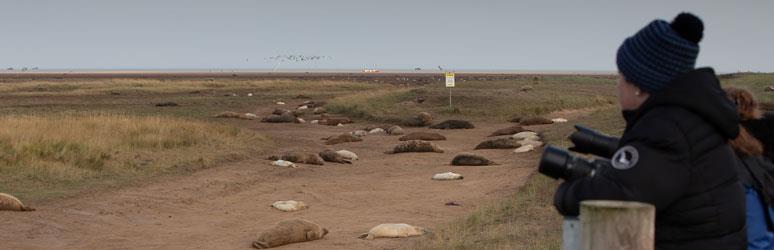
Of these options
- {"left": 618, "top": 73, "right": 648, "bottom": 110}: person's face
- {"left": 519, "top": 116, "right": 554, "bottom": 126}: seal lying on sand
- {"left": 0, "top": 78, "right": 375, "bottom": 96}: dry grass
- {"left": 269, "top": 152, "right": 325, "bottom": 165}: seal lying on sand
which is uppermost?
{"left": 618, "top": 73, "right": 648, "bottom": 110}: person's face

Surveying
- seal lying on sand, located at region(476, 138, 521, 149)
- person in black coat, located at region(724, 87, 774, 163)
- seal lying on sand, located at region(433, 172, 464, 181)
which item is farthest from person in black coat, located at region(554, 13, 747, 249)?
seal lying on sand, located at region(476, 138, 521, 149)

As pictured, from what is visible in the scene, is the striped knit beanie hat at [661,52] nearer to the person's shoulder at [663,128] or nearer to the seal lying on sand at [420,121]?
the person's shoulder at [663,128]

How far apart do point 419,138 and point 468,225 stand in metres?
14.1

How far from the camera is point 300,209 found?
45.4ft

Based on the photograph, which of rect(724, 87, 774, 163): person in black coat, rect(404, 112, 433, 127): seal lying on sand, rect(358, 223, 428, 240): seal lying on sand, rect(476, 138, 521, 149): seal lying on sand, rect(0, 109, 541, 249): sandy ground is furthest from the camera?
rect(404, 112, 433, 127): seal lying on sand

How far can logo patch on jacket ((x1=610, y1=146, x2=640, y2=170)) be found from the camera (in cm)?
310

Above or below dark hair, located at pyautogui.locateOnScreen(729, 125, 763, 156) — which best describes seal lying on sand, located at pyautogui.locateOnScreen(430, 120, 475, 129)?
below

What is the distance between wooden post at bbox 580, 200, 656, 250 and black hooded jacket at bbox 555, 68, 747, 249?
189 millimetres

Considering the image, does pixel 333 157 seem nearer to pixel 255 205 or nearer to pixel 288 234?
pixel 255 205

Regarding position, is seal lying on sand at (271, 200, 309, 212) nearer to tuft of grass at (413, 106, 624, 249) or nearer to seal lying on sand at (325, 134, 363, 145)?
tuft of grass at (413, 106, 624, 249)

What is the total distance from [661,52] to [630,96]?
0.22m

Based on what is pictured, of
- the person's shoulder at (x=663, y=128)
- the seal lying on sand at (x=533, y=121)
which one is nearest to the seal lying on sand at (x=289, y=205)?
the person's shoulder at (x=663, y=128)

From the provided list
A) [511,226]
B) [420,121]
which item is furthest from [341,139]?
[511,226]

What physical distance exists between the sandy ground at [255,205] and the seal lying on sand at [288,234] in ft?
0.41
